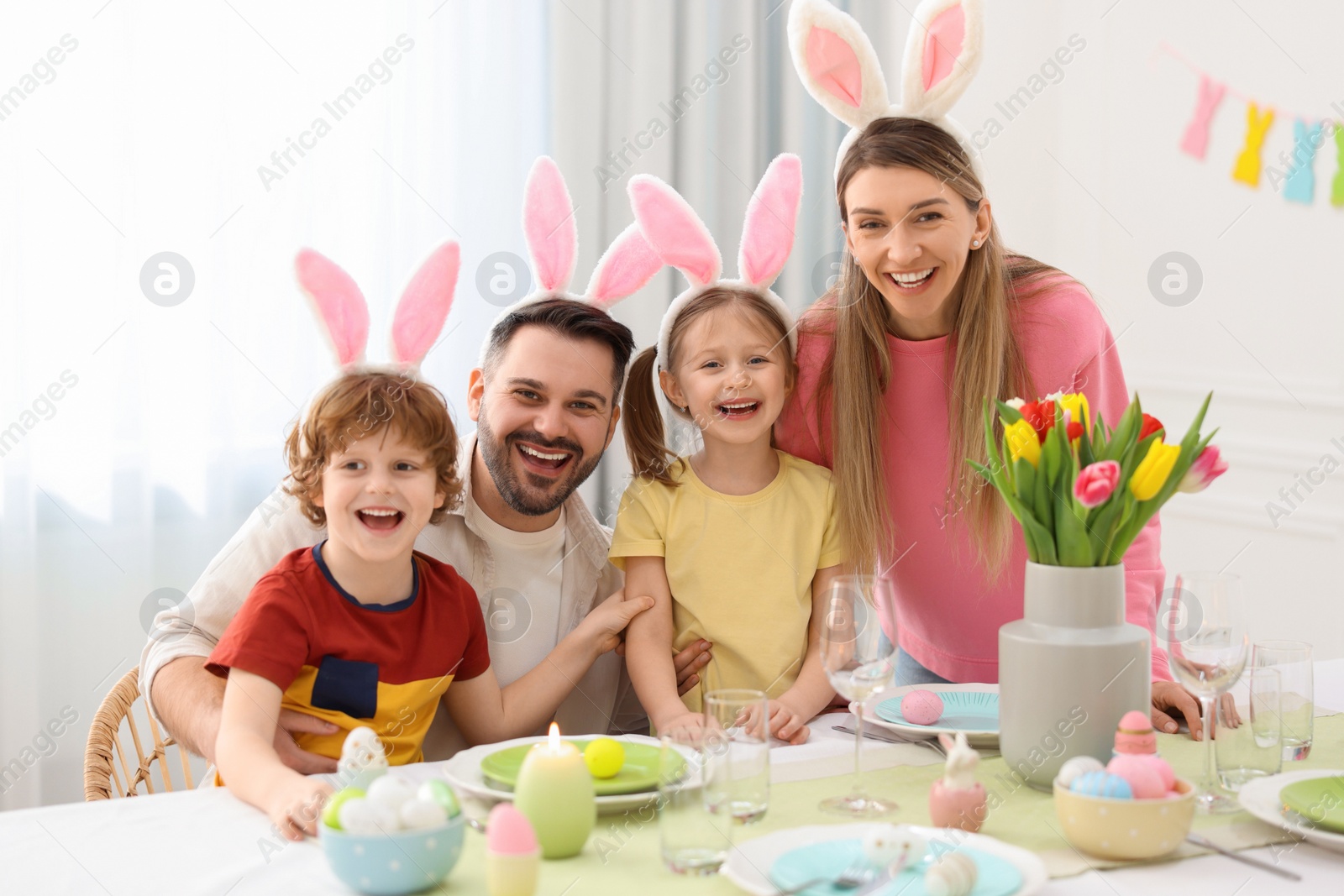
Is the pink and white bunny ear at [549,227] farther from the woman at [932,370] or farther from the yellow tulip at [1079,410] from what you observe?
the yellow tulip at [1079,410]

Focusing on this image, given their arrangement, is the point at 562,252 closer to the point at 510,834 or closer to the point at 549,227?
the point at 549,227

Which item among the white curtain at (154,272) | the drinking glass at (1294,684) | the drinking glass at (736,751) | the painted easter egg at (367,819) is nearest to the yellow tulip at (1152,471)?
A: the drinking glass at (1294,684)

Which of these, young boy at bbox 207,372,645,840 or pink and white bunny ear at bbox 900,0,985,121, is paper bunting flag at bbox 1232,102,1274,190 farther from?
young boy at bbox 207,372,645,840

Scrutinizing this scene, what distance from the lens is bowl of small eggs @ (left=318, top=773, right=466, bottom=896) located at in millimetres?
993

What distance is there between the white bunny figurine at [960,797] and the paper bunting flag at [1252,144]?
2791mm

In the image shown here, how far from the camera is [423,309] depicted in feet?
5.24

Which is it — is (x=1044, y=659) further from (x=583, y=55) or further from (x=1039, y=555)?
(x=583, y=55)

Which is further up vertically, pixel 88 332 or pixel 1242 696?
pixel 88 332

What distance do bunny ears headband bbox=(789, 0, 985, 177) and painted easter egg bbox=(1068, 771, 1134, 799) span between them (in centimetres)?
107

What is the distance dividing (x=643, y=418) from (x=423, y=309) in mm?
469

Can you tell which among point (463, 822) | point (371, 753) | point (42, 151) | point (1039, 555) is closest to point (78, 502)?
point (42, 151)

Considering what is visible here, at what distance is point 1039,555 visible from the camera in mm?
1290

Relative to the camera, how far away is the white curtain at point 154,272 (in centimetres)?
262

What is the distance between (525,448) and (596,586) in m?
0.29
